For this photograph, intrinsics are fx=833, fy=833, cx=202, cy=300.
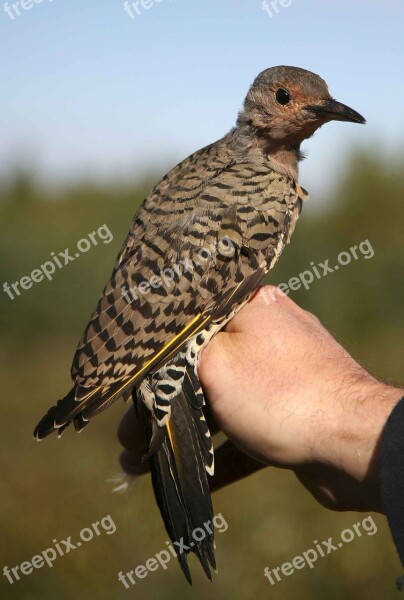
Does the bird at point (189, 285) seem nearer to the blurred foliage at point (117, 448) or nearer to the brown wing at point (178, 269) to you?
the brown wing at point (178, 269)

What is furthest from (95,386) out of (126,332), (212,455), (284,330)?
(284,330)

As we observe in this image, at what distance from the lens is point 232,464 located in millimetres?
4258

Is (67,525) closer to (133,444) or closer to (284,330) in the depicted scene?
(133,444)

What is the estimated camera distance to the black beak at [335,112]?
464 cm

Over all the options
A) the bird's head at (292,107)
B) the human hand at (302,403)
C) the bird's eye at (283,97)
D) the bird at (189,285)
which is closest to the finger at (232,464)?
the bird at (189,285)

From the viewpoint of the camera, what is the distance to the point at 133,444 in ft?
13.9

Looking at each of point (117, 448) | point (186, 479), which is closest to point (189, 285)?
point (186, 479)

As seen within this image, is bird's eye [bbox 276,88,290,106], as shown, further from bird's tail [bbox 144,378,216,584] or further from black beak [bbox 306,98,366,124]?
bird's tail [bbox 144,378,216,584]

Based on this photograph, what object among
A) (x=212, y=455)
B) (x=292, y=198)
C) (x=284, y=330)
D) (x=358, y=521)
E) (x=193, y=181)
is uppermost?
(x=193, y=181)

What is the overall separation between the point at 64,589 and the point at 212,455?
3.12m

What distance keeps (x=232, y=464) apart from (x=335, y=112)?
2039mm

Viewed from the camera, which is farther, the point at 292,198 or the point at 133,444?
the point at 292,198

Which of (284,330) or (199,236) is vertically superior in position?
(199,236)

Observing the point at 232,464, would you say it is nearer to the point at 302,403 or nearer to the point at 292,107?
the point at 302,403
